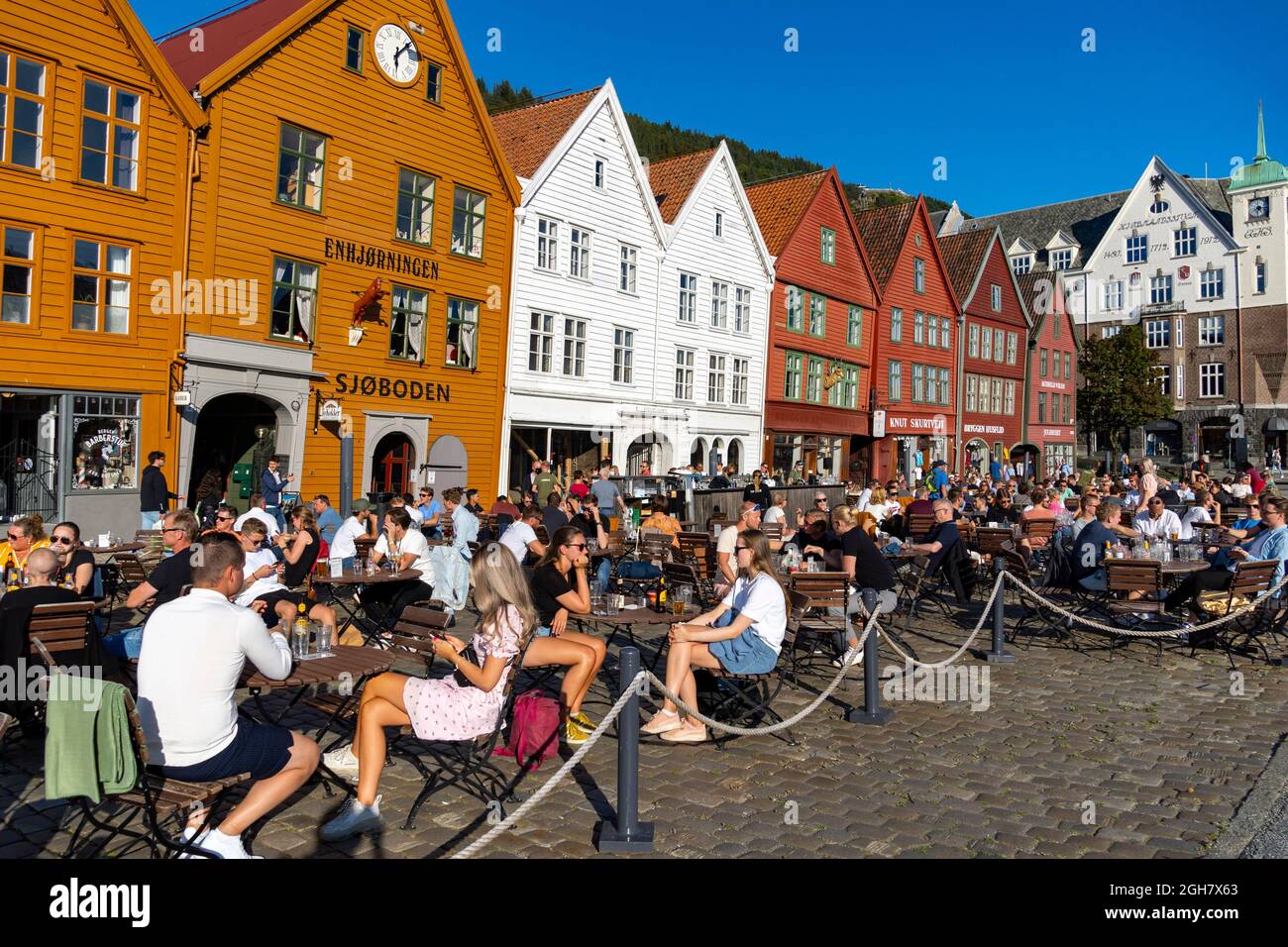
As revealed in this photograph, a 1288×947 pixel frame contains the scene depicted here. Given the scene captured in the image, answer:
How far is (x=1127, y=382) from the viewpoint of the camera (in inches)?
2203

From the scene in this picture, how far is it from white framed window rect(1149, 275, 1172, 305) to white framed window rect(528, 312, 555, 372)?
4971 cm

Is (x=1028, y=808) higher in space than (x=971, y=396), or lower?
lower

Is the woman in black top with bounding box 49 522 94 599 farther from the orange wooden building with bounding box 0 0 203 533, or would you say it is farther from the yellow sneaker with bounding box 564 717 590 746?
the orange wooden building with bounding box 0 0 203 533

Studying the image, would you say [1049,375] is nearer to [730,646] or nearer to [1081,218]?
[1081,218]

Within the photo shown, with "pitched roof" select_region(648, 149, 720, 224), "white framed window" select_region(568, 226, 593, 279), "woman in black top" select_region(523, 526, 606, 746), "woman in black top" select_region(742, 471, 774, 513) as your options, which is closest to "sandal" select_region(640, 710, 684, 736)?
"woman in black top" select_region(523, 526, 606, 746)

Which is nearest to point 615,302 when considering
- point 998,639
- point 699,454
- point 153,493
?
point 699,454

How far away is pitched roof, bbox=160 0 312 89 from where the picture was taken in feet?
68.9

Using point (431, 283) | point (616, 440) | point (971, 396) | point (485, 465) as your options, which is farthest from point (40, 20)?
point (971, 396)

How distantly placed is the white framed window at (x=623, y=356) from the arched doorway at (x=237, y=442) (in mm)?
11351

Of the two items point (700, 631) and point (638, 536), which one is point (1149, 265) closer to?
point (638, 536)

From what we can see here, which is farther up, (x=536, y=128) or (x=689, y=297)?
(x=536, y=128)

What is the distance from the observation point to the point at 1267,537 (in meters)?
11.7

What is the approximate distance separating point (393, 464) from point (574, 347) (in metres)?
6.90

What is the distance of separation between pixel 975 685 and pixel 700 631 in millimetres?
3690
